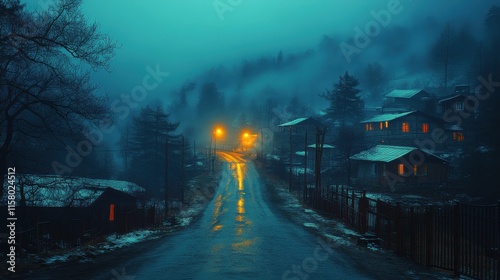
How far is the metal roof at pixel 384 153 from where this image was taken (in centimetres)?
5205

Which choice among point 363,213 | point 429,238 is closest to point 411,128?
point 363,213

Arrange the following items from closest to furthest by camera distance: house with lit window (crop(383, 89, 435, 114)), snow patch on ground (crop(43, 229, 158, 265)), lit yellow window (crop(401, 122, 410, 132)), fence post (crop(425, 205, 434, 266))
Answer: fence post (crop(425, 205, 434, 266)) < snow patch on ground (crop(43, 229, 158, 265)) < lit yellow window (crop(401, 122, 410, 132)) < house with lit window (crop(383, 89, 435, 114))

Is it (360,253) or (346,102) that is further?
(346,102)

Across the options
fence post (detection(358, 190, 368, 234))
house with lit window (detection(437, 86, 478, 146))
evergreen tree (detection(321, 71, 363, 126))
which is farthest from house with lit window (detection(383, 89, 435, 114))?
fence post (detection(358, 190, 368, 234))

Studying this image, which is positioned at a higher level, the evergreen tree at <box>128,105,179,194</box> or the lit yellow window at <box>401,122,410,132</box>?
the lit yellow window at <box>401,122,410,132</box>

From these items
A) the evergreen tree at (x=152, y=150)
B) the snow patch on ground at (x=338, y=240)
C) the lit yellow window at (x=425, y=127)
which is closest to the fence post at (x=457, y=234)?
the snow patch on ground at (x=338, y=240)

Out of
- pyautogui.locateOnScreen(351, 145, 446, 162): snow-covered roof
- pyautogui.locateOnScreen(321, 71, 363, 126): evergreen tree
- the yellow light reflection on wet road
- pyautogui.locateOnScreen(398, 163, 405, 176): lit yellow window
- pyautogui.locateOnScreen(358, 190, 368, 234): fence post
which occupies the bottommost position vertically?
the yellow light reflection on wet road

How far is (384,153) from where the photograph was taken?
55.4 meters

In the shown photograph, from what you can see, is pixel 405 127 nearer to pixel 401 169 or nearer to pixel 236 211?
pixel 401 169

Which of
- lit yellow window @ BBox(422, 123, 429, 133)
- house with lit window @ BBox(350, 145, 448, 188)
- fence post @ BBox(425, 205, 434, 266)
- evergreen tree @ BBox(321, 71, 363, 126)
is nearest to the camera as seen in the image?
fence post @ BBox(425, 205, 434, 266)

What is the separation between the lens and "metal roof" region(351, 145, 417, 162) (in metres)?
52.0

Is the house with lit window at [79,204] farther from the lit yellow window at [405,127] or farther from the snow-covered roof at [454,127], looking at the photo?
the snow-covered roof at [454,127]

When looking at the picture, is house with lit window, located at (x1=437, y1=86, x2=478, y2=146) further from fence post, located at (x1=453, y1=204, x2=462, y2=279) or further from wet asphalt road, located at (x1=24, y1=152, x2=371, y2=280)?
fence post, located at (x1=453, y1=204, x2=462, y2=279)

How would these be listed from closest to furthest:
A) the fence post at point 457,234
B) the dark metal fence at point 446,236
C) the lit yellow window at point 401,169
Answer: the dark metal fence at point 446,236 < the fence post at point 457,234 < the lit yellow window at point 401,169
